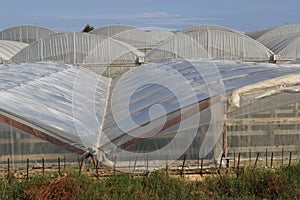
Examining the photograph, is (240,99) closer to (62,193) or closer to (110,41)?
(62,193)

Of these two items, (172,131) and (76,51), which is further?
(76,51)

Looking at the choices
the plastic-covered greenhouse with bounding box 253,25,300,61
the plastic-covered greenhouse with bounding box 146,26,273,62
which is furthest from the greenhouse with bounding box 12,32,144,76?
the plastic-covered greenhouse with bounding box 253,25,300,61

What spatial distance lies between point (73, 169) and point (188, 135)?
188cm

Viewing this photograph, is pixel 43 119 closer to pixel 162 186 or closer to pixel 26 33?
pixel 162 186

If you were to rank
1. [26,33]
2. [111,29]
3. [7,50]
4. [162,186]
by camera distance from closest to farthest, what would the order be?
[162,186], [7,50], [111,29], [26,33]

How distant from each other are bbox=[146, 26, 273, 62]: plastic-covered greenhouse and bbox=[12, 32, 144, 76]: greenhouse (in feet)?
4.57

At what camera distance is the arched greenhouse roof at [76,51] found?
19766 millimetres

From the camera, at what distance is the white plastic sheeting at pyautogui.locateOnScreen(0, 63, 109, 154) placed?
7.37m

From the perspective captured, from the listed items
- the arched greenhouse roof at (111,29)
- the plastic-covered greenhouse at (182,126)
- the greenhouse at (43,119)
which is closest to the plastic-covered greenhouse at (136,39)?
the arched greenhouse roof at (111,29)

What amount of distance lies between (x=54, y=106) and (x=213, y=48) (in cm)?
1287

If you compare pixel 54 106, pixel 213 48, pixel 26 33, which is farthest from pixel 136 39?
pixel 54 106

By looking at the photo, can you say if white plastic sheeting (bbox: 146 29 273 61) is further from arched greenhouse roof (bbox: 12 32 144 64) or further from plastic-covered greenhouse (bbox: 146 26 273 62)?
arched greenhouse roof (bbox: 12 32 144 64)

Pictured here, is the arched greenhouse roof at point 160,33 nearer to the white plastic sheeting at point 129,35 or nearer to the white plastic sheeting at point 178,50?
the white plastic sheeting at point 129,35

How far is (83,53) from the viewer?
65.1 ft
